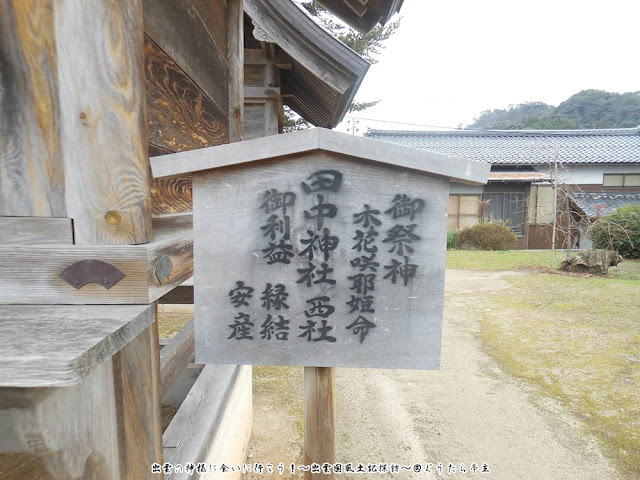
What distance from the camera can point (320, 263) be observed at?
4.47 ft

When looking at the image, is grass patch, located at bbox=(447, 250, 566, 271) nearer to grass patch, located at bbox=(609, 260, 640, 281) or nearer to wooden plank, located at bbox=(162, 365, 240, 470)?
grass patch, located at bbox=(609, 260, 640, 281)

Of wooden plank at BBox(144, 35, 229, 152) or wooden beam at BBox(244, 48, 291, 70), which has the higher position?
wooden beam at BBox(244, 48, 291, 70)

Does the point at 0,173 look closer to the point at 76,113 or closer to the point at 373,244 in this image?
the point at 76,113

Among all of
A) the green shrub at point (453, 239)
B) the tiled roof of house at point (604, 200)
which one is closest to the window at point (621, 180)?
the tiled roof of house at point (604, 200)

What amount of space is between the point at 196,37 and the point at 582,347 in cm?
545

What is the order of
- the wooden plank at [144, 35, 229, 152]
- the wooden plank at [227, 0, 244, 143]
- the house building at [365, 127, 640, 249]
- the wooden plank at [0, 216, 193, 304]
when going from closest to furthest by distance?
the wooden plank at [0, 216, 193, 304] < the wooden plank at [144, 35, 229, 152] < the wooden plank at [227, 0, 244, 143] < the house building at [365, 127, 640, 249]

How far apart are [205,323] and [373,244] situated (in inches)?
27.6

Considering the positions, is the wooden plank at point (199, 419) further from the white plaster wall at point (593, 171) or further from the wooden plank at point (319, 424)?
the white plaster wall at point (593, 171)

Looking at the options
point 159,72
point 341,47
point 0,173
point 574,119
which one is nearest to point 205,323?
point 0,173

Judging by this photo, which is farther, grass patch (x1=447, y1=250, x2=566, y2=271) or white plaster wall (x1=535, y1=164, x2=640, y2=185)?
white plaster wall (x1=535, y1=164, x2=640, y2=185)

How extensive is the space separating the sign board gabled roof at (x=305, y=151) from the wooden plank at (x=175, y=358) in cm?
108

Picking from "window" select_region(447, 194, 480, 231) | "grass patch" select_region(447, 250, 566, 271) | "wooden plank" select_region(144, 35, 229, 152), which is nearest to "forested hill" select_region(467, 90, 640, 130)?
"window" select_region(447, 194, 480, 231)

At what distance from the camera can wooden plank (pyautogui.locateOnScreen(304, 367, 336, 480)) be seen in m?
1.61

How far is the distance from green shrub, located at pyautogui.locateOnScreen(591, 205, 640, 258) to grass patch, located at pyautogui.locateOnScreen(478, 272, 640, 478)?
4288 millimetres
